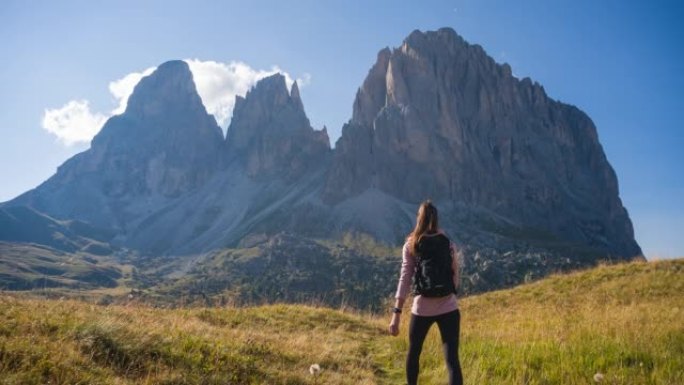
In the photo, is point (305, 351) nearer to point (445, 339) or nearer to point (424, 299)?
point (424, 299)

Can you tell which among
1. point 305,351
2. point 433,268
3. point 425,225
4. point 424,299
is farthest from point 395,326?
point 305,351

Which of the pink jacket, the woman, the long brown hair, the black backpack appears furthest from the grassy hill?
the long brown hair

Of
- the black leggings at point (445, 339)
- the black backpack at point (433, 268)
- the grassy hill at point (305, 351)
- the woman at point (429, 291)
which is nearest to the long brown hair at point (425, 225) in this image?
the woman at point (429, 291)

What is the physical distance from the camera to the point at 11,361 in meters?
6.50

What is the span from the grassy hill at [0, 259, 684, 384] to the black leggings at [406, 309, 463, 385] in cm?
121

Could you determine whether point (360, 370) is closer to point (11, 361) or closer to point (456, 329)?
point (456, 329)

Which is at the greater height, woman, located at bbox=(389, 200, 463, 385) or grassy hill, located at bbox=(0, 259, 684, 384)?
woman, located at bbox=(389, 200, 463, 385)

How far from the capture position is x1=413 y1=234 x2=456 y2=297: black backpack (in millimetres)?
7910

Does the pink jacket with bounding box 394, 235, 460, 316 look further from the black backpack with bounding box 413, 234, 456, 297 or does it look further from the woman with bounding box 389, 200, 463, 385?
the black backpack with bounding box 413, 234, 456, 297

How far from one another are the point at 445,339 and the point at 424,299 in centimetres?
72

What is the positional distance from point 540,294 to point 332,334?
1416 centimetres

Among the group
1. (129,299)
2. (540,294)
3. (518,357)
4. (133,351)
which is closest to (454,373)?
(518,357)

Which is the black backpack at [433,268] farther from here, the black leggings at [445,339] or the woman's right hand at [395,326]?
the woman's right hand at [395,326]

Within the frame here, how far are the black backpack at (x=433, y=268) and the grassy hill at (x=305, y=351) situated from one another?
2220 millimetres
